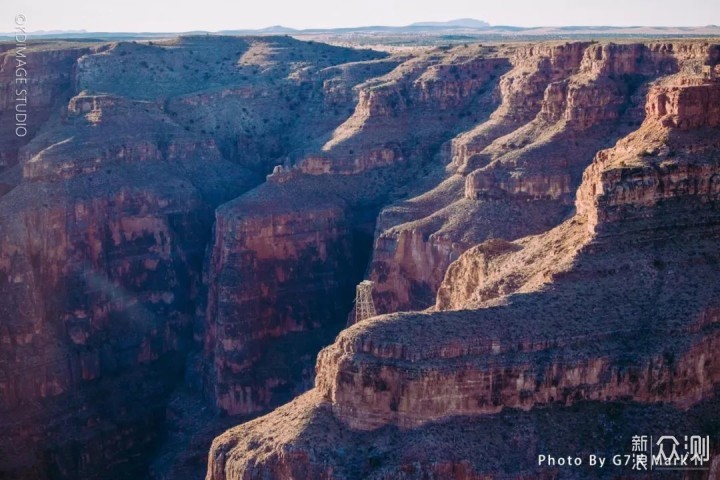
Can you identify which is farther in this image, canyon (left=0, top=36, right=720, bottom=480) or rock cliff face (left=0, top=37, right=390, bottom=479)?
rock cliff face (left=0, top=37, right=390, bottom=479)

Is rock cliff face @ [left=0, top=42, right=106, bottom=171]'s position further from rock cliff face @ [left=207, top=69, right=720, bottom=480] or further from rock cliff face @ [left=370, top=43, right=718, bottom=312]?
rock cliff face @ [left=207, top=69, right=720, bottom=480]

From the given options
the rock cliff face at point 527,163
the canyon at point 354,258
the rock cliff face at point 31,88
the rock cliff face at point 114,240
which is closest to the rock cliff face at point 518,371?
the canyon at point 354,258

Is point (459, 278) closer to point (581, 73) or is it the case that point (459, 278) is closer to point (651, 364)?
point (651, 364)

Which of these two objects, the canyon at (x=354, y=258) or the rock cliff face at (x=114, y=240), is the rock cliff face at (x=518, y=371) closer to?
the canyon at (x=354, y=258)

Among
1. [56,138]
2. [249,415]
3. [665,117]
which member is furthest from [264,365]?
[665,117]

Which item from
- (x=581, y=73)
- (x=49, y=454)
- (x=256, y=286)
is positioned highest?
(x=581, y=73)

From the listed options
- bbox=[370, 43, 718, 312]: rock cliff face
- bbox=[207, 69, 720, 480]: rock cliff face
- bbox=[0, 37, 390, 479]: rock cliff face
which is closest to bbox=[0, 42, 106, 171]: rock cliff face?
bbox=[0, 37, 390, 479]: rock cliff face
